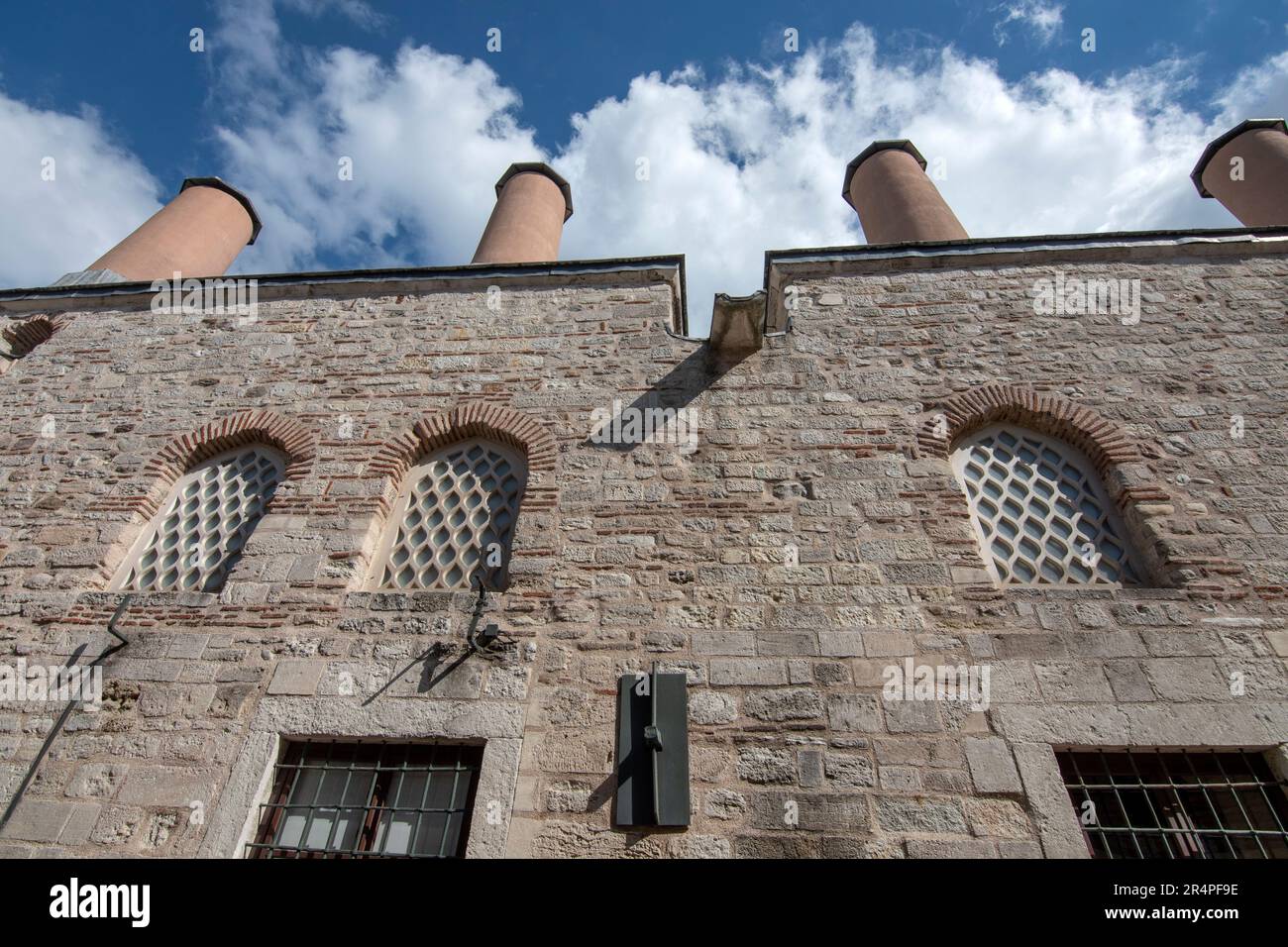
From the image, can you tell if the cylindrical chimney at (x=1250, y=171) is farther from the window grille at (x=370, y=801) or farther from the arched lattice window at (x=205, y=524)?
the arched lattice window at (x=205, y=524)

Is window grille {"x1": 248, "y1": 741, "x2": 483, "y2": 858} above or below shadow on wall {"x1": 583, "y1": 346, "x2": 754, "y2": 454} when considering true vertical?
below

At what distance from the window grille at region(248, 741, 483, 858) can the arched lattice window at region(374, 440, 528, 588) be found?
1.07 metres

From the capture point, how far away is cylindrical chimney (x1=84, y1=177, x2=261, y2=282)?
787cm

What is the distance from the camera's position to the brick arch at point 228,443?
5199mm

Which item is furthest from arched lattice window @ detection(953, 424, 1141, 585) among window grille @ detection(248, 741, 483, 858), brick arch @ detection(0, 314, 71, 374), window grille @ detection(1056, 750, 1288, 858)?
brick arch @ detection(0, 314, 71, 374)

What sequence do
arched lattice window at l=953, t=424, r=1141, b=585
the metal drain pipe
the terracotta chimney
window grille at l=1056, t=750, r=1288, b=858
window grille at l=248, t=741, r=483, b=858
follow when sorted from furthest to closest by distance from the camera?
1. the terracotta chimney
2. arched lattice window at l=953, t=424, r=1141, b=585
3. the metal drain pipe
4. window grille at l=248, t=741, r=483, b=858
5. window grille at l=1056, t=750, r=1288, b=858

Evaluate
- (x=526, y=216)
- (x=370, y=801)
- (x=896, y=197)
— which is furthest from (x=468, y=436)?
(x=896, y=197)

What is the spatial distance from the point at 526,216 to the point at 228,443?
16.5 feet

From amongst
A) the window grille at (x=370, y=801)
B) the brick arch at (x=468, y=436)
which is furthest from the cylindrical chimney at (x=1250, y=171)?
the window grille at (x=370, y=801)

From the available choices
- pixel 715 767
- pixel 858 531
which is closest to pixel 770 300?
pixel 858 531

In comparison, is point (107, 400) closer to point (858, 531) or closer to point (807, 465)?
point (807, 465)

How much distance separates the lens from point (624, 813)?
11.1 ft

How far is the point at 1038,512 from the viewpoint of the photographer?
4652 millimetres

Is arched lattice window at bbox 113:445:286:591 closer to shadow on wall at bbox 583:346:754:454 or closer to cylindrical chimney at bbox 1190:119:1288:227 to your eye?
shadow on wall at bbox 583:346:754:454
